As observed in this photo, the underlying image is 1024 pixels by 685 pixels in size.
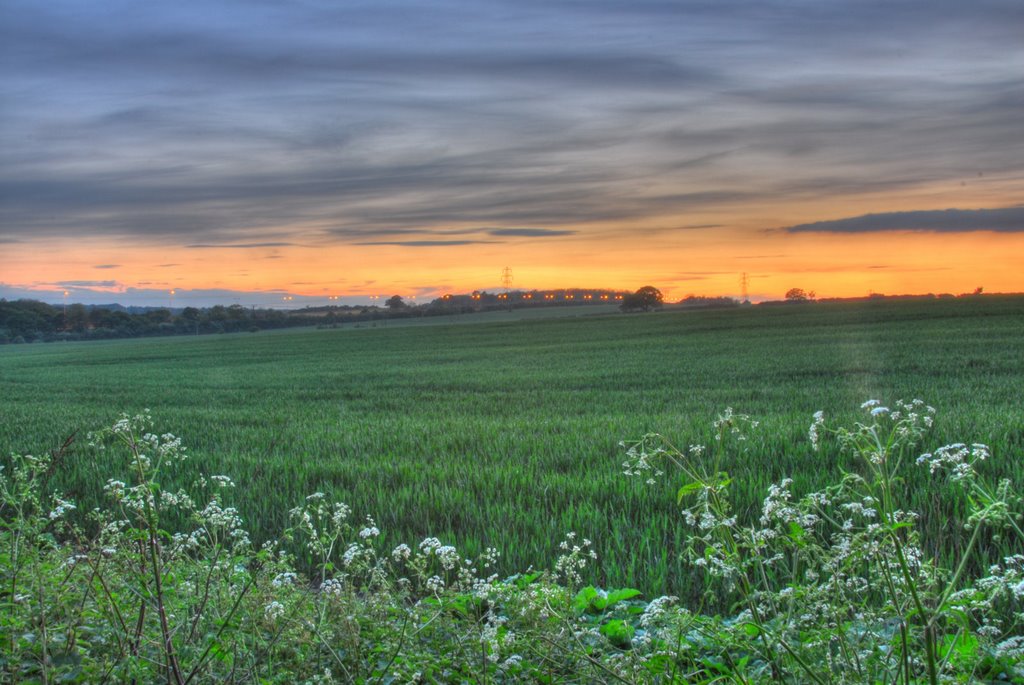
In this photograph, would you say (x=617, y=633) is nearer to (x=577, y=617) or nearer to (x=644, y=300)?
(x=577, y=617)

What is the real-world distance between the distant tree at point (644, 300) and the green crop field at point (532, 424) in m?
73.3

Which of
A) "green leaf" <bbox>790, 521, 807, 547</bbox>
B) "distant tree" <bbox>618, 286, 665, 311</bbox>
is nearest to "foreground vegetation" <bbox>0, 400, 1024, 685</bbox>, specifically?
"green leaf" <bbox>790, 521, 807, 547</bbox>

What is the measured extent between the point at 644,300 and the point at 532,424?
101m

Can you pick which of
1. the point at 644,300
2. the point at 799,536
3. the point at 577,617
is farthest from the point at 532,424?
the point at 644,300

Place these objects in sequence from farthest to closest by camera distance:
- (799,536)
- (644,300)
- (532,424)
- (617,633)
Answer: (644,300)
(532,424)
(617,633)
(799,536)

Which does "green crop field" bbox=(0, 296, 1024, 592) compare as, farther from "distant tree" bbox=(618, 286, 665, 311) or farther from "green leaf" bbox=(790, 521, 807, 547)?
"distant tree" bbox=(618, 286, 665, 311)

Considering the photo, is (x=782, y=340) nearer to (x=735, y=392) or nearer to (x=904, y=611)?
(x=735, y=392)

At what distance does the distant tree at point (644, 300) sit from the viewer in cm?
11269

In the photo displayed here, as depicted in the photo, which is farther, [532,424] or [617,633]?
[532,424]

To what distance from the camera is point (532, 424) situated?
1443cm

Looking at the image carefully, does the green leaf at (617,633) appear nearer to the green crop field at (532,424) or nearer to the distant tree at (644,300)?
the green crop field at (532,424)

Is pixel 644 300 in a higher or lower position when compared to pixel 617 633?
higher

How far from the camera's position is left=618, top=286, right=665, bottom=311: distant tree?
11269cm

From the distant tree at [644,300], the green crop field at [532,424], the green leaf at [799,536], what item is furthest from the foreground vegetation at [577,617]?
the distant tree at [644,300]
